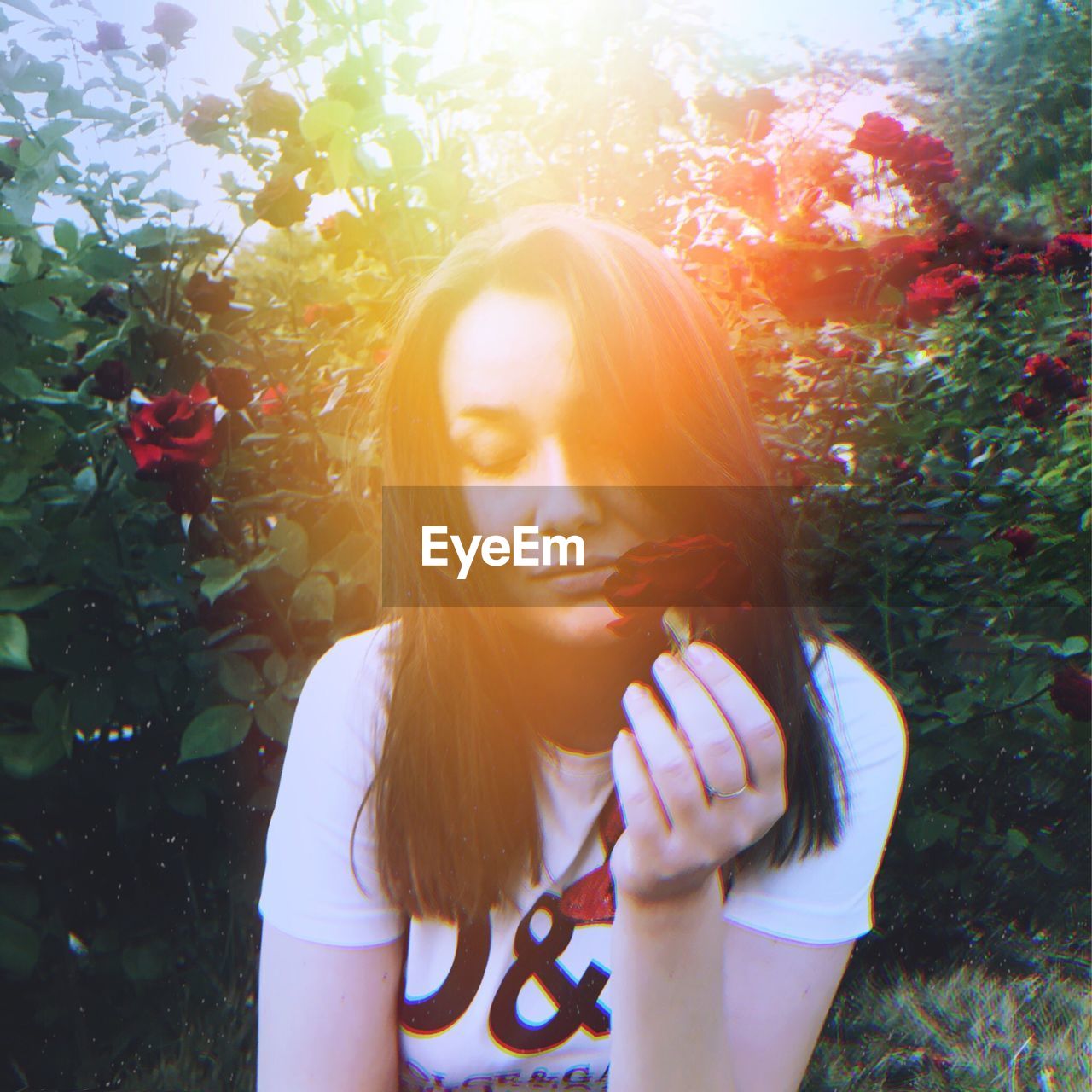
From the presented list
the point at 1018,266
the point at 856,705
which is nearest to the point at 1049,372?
the point at 1018,266

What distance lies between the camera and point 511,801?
0.94 meters

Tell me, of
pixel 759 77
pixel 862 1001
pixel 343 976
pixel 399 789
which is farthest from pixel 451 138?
pixel 862 1001

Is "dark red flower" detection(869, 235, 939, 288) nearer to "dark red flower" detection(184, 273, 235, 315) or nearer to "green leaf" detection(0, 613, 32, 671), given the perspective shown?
"dark red flower" detection(184, 273, 235, 315)

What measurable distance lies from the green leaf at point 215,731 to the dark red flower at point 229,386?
30cm

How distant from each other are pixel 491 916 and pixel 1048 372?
829 mm

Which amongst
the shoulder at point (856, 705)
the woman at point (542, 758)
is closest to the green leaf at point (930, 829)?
the shoulder at point (856, 705)

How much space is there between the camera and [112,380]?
38.1 inches

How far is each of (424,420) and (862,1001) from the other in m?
0.82

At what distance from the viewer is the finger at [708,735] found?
75cm

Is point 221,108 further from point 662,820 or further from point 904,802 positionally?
point 904,802

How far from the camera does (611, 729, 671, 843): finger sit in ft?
2.53

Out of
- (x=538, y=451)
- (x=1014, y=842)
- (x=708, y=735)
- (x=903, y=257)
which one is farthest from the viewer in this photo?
(x=1014, y=842)

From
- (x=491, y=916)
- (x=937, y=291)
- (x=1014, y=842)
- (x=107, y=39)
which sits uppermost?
(x=107, y=39)

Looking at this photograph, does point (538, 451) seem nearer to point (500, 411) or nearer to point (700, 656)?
point (500, 411)
